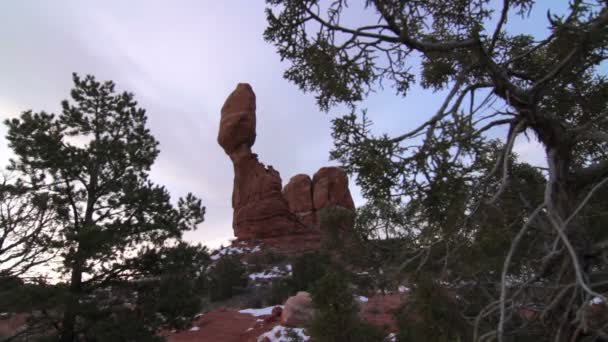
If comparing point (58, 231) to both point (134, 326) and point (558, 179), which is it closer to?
point (134, 326)

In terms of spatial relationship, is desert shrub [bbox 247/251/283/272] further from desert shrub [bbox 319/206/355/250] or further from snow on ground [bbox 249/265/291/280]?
desert shrub [bbox 319/206/355/250]

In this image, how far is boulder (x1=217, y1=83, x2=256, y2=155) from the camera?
40062 mm

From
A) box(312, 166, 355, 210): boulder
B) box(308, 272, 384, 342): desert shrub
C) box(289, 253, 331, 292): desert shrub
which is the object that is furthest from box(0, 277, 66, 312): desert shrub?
box(312, 166, 355, 210): boulder

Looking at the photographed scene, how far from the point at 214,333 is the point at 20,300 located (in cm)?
679

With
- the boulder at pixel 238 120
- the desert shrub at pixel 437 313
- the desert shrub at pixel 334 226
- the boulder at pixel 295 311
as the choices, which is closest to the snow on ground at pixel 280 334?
the boulder at pixel 295 311

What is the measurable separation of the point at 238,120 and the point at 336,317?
113ft

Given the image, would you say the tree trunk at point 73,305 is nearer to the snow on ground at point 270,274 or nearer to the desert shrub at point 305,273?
the desert shrub at point 305,273

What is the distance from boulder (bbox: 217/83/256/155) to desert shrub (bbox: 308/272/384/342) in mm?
34067

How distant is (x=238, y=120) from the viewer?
130 feet

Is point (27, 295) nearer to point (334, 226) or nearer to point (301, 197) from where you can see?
point (334, 226)

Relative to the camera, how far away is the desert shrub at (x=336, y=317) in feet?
23.0

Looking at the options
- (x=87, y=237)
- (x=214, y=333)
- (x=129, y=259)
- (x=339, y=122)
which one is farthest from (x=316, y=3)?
(x=214, y=333)

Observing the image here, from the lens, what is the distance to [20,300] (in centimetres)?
812

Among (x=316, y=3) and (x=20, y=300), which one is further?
(x=20, y=300)
